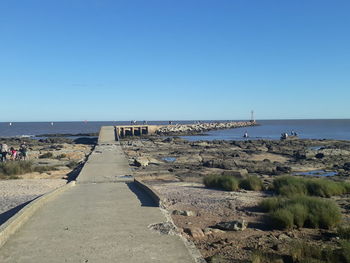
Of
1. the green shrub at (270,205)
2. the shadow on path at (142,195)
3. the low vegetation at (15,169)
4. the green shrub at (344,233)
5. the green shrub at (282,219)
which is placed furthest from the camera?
the low vegetation at (15,169)

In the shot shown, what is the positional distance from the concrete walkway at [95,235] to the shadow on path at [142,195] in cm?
3

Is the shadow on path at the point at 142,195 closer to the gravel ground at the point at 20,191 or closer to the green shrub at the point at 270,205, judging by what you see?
the green shrub at the point at 270,205

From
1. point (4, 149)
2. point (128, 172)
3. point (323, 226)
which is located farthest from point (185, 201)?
point (4, 149)

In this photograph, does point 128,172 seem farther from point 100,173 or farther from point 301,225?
point 301,225

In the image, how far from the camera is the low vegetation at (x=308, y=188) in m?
13.1

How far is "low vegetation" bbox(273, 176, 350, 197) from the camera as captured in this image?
42.9 ft

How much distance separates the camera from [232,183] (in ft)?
47.4

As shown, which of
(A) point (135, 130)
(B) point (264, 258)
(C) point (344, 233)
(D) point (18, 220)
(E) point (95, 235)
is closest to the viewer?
(B) point (264, 258)

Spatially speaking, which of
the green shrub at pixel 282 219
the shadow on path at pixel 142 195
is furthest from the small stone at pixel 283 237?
the shadow on path at pixel 142 195

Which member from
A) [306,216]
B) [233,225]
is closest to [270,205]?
[306,216]

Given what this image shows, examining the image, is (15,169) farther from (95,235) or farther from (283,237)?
(283,237)

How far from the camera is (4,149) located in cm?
2508

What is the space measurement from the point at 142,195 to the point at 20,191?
5.42 m

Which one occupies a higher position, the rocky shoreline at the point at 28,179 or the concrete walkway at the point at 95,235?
the concrete walkway at the point at 95,235
